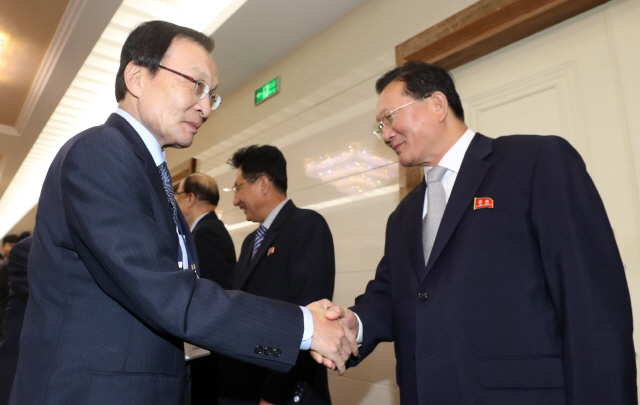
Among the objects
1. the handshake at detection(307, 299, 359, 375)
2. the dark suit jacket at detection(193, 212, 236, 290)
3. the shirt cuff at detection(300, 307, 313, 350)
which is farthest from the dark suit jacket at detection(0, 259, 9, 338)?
the shirt cuff at detection(300, 307, 313, 350)

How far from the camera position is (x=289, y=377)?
74.7 inches

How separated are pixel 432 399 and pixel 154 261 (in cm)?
82

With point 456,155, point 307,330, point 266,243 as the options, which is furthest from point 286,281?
point 456,155

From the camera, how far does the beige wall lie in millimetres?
1947

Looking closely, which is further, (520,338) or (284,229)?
(284,229)

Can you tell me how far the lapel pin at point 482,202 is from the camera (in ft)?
4.42

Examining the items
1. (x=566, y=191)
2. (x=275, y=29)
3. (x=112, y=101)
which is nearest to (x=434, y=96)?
(x=566, y=191)

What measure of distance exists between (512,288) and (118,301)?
3.31 ft

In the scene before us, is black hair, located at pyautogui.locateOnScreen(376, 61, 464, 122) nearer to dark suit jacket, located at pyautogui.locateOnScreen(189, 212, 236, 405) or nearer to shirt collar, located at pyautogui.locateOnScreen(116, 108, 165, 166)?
shirt collar, located at pyautogui.locateOnScreen(116, 108, 165, 166)

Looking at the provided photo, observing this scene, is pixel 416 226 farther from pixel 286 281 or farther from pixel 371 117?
pixel 371 117

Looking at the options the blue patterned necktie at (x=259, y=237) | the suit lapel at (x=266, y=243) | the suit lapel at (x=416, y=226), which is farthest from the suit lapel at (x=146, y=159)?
the blue patterned necktie at (x=259, y=237)

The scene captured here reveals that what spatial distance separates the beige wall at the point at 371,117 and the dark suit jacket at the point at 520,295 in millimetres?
816

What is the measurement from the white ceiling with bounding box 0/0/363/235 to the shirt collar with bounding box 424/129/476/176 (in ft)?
7.18

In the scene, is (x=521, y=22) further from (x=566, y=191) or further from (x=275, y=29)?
(x=275, y=29)
